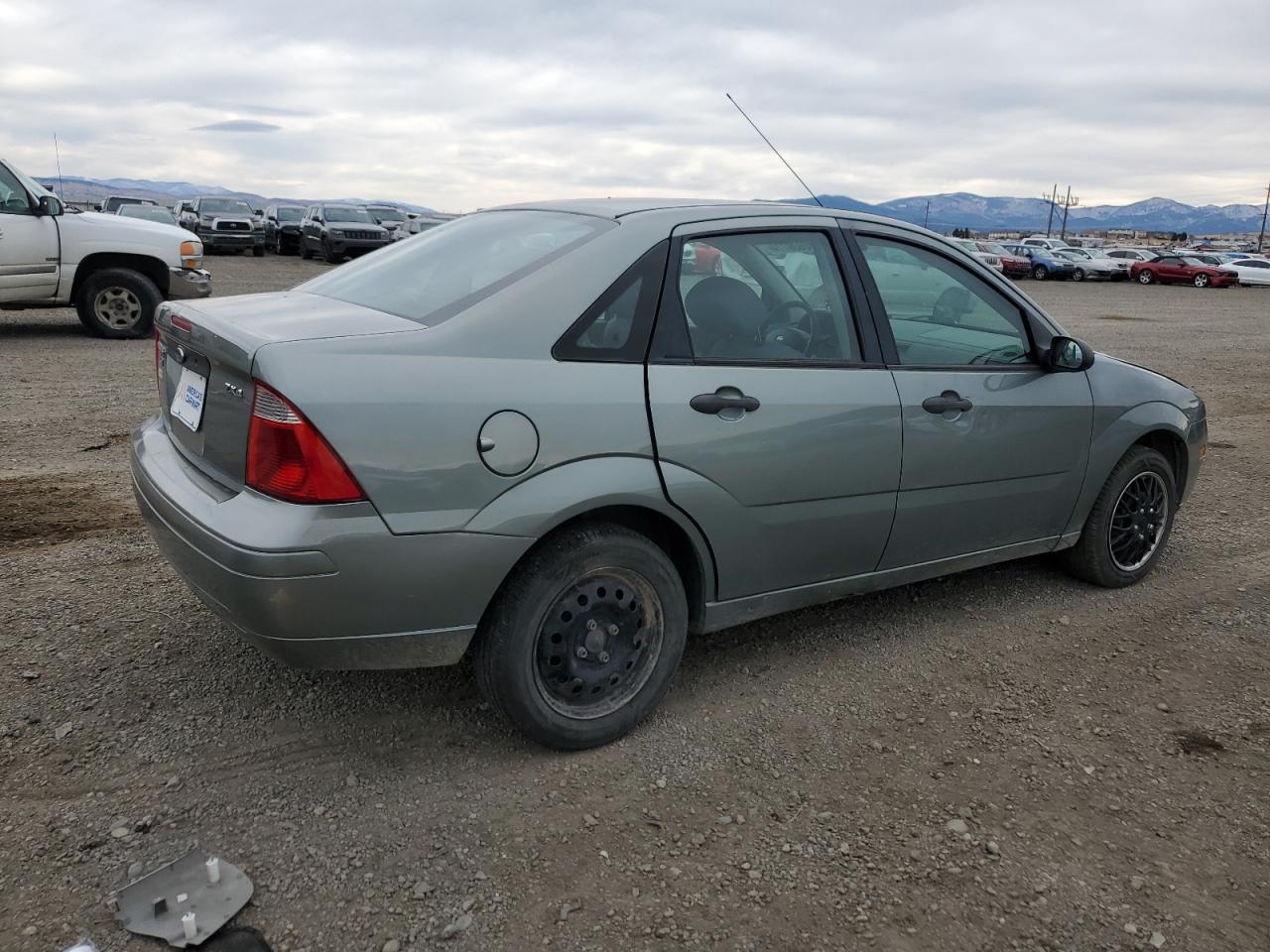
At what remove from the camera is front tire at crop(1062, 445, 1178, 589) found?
4438 mm

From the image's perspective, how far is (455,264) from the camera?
3406 mm

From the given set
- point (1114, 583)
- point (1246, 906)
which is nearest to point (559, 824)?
point (1246, 906)

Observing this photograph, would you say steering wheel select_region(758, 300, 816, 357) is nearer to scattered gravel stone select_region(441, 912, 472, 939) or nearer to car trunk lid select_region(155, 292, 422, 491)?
car trunk lid select_region(155, 292, 422, 491)

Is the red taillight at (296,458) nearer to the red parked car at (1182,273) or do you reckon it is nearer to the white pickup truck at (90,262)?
the white pickup truck at (90,262)

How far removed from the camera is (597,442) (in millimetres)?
2889

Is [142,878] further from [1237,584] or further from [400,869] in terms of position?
[1237,584]

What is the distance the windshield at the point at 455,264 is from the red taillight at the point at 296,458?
530 millimetres

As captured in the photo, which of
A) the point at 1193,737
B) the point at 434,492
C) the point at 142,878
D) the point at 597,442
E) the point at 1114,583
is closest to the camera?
the point at 142,878

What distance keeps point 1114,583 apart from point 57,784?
416cm

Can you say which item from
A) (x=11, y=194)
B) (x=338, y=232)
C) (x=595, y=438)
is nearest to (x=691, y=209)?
(x=595, y=438)

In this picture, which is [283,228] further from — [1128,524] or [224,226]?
[1128,524]

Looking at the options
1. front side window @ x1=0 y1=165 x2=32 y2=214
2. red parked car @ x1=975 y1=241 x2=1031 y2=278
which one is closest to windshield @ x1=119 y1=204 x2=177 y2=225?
front side window @ x1=0 y1=165 x2=32 y2=214

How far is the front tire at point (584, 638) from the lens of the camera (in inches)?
114

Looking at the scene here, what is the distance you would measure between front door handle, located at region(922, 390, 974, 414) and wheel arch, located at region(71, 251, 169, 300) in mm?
9908
